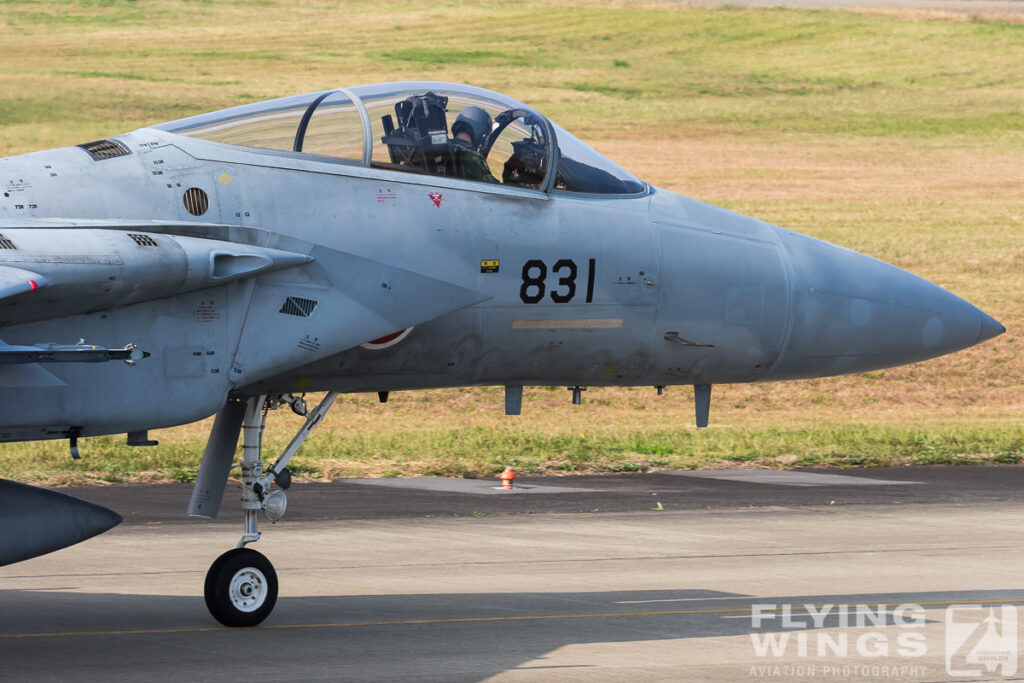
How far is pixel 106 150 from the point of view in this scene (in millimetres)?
10023

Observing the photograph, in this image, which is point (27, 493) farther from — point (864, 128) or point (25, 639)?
point (864, 128)

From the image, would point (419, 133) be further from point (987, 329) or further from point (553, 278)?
point (987, 329)

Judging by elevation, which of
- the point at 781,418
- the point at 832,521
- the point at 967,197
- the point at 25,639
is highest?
the point at 967,197

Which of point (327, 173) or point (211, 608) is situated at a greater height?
point (327, 173)

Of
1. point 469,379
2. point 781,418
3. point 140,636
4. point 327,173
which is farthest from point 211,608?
point 781,418

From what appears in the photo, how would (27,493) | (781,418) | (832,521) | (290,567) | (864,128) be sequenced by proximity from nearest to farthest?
1. (27,493)
2. (290,567)
3. (832,521)
4. (781,418)
5. (864,128)

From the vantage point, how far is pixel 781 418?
25.4m

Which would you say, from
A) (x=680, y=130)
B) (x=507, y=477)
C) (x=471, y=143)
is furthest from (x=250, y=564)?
(x=680, y=130)

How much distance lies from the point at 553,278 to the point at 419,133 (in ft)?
4.47

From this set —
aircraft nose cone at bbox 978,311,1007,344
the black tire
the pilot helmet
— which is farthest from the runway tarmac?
the pilot helmet

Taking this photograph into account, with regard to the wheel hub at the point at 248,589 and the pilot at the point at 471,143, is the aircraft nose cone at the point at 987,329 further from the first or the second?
the wheel hub at the point at 248,589

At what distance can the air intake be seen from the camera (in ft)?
32.7

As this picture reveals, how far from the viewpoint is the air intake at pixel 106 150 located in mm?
9953

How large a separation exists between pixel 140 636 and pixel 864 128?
4949cm
